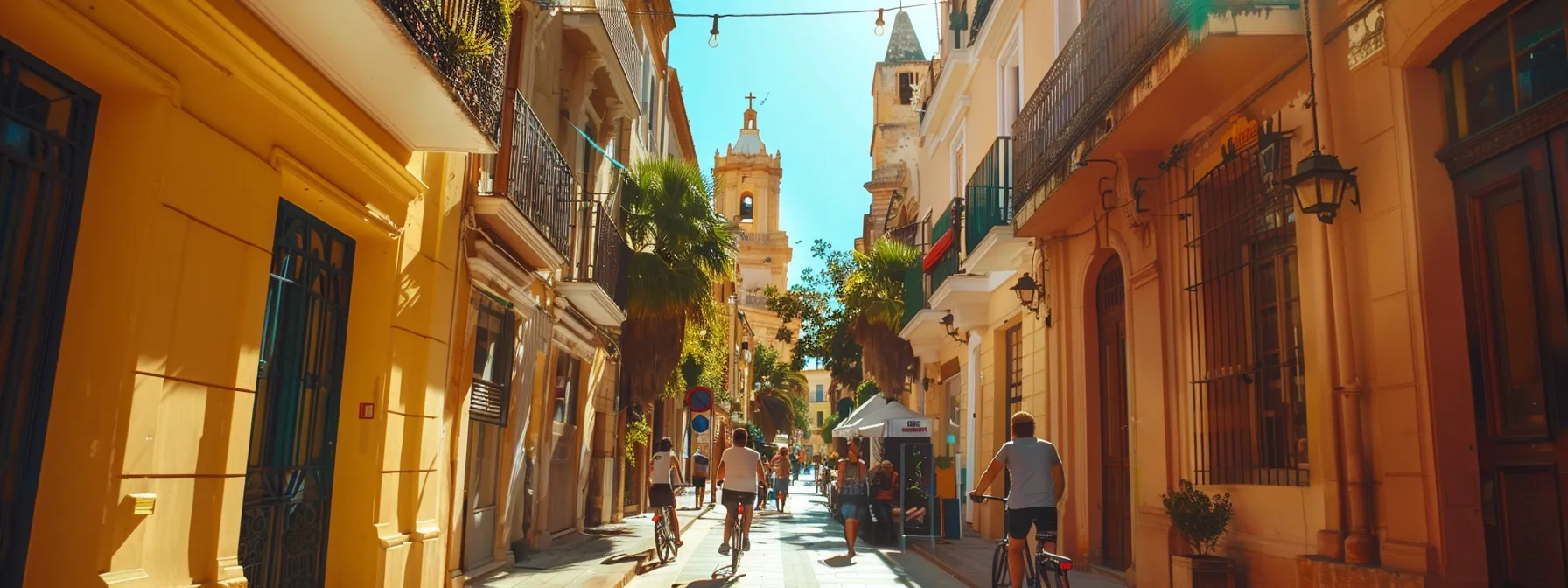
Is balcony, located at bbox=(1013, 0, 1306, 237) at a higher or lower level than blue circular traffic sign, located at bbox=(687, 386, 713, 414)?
higher

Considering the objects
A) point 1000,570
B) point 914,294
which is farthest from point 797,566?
point 914,294

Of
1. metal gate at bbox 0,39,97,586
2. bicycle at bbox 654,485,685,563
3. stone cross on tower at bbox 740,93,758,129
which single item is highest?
stone cross on tower at bbox 740,93,758,129

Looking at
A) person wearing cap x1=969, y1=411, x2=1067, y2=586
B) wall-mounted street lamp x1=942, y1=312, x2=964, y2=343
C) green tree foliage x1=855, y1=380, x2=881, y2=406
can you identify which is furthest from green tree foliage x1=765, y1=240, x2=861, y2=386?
person wearing cap x1=969, y1=411, x2=1067, y2=586

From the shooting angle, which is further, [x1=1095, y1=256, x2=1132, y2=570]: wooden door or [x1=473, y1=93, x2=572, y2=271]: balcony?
[x1=1095, y1=256, x2=1132, y2=570]: wooden door

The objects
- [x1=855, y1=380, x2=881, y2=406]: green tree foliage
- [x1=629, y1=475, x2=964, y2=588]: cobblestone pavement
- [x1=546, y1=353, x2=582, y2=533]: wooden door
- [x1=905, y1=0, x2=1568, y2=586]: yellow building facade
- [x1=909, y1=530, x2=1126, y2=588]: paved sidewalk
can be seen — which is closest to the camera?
[x1=905, y1=0, x2=1568, y2=586]: yellow building facade

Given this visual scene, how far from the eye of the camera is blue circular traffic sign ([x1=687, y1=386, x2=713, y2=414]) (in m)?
19.1

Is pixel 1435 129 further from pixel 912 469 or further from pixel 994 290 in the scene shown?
pixel 912 469

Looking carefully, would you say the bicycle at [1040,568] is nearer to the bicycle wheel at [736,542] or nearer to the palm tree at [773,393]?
the bicycle wheel at [736,542]

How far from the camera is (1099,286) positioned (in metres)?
12.4

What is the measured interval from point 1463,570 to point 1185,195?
434 centimetres

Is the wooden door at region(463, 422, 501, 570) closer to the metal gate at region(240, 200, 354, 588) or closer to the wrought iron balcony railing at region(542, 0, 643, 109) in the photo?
the metal gate at region(240, 200, 354, 588)

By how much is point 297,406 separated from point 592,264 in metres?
7.88

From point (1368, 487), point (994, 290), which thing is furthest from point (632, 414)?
point (1368, 487)

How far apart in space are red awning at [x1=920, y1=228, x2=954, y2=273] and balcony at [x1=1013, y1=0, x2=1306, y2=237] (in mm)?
4884
